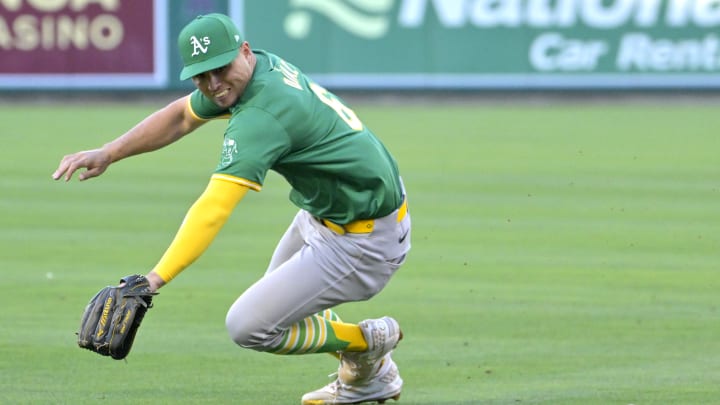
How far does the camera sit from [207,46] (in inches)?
243

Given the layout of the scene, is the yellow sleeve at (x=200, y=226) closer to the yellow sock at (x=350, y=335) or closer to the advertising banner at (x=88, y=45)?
the yellow sock at (x=350, y=335)

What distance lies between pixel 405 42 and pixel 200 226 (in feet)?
75.8

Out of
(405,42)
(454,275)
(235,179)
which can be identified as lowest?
(405,42)

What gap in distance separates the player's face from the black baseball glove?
85 centimetres

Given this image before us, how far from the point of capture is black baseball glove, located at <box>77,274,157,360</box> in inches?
241

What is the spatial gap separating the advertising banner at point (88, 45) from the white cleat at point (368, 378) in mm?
21916

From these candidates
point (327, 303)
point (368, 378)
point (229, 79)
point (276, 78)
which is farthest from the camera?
point (368, 378)

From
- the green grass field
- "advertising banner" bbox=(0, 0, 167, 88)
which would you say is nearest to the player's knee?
the green grass field

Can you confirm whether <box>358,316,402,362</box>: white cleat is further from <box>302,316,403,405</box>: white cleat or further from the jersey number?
the jersey number

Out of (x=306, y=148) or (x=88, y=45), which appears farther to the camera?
(x=88, y=45)

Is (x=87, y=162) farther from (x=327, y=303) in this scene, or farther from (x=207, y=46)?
(x=327, y=303)

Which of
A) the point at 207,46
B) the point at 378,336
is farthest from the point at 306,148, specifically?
→ the point at 378,336

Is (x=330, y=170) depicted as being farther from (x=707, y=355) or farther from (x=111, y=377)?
(x=707, y=355)

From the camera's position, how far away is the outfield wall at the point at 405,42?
28.5 m
